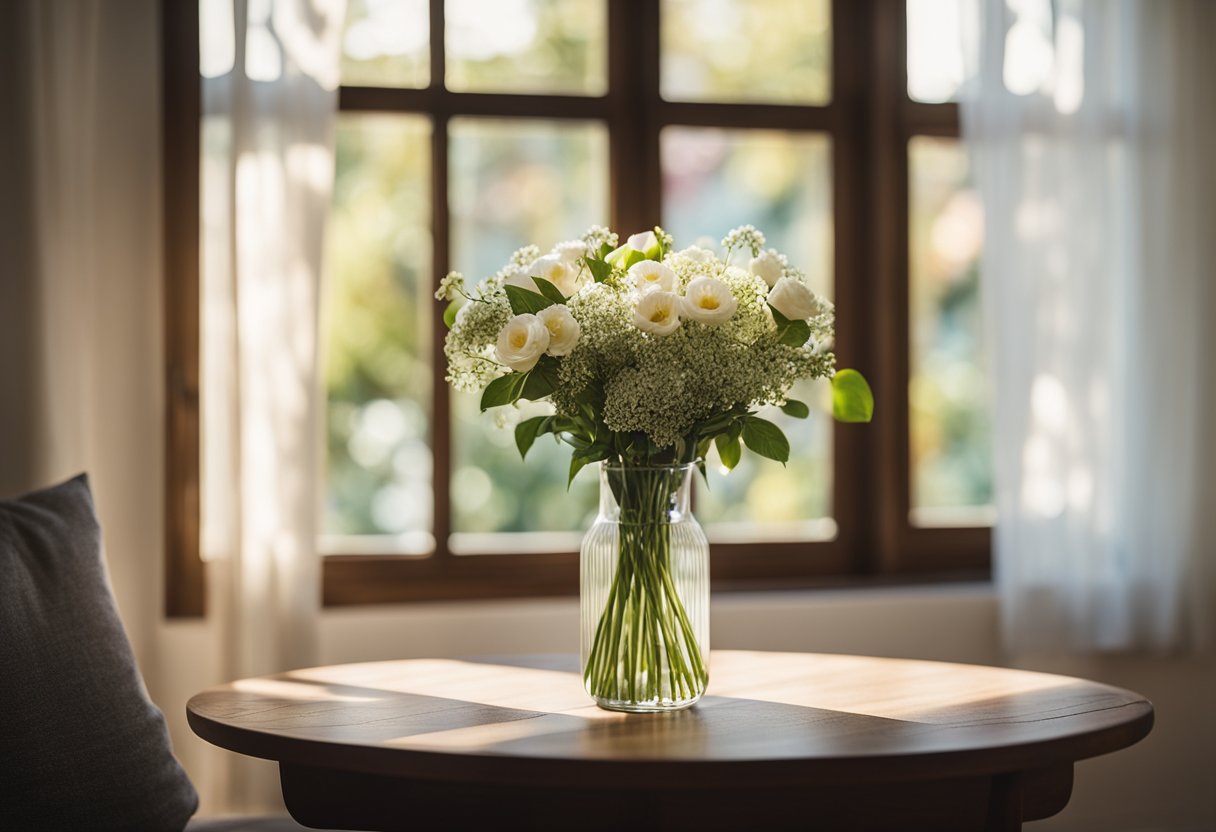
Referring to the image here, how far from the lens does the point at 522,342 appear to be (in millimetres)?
1551

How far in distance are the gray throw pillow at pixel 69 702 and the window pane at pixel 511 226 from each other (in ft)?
3.82

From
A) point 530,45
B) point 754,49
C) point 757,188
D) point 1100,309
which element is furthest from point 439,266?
point 1100,309

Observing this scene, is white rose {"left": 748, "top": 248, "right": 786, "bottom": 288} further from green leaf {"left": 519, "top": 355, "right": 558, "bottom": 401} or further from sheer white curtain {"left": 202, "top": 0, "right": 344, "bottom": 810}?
sheer white curtain {"left": 202, "top": 0, "right": 344, "bottom": 810}

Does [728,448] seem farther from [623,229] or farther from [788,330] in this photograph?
[623,229]

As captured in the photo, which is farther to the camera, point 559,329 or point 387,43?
point 387,43

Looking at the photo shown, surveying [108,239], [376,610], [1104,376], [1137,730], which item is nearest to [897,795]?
[1137,730]

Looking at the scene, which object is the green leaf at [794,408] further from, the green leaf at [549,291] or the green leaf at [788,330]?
the green leaf at [549,291]

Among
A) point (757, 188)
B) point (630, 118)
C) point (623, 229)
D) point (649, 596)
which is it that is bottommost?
point (649, 596)

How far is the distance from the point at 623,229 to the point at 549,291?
1.37 m

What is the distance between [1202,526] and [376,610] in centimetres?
204

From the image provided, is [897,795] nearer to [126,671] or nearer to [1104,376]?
[126,671]

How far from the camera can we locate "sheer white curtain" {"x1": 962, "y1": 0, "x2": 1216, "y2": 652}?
291 cm

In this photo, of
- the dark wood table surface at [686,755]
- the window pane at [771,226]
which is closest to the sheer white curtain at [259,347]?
the dark wood table surface at [686,755]

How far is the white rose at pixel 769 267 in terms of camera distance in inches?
65.2
